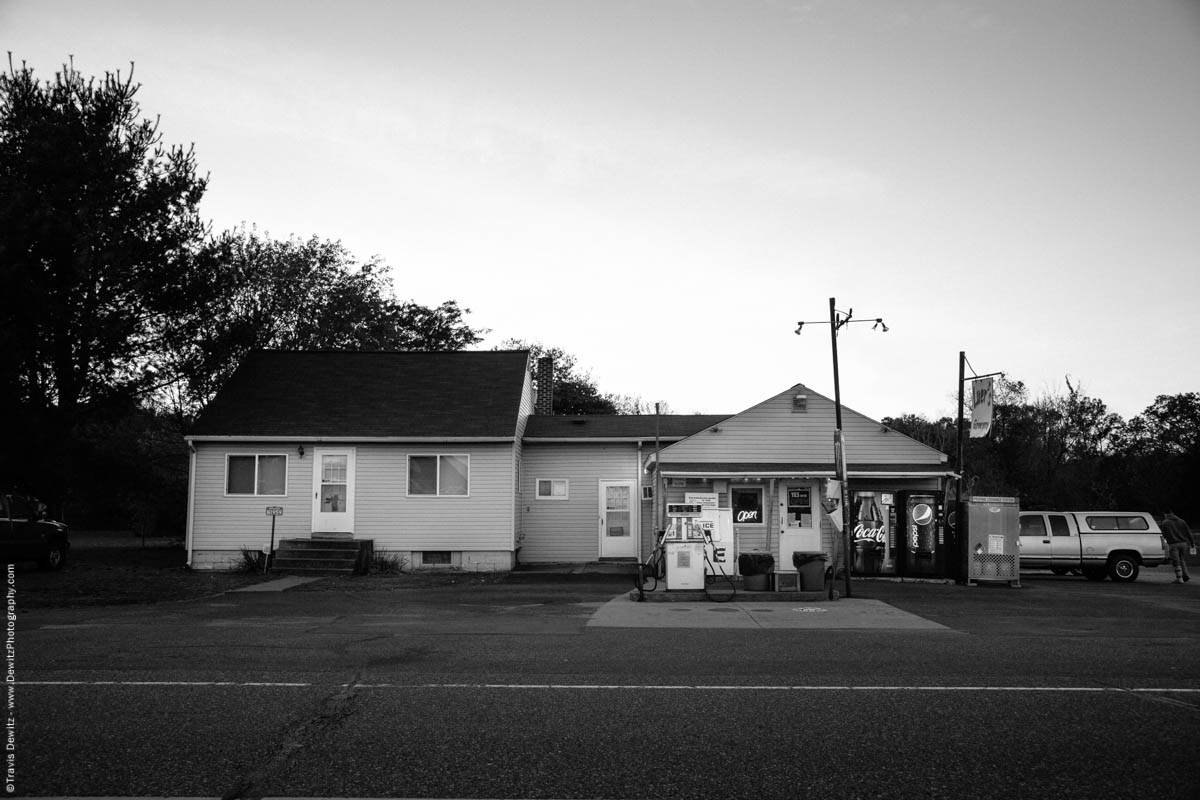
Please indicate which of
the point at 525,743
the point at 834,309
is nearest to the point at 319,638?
the point at 525,743

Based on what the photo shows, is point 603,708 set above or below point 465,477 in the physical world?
below

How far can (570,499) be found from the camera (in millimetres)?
26438

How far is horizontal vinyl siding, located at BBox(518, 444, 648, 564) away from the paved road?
12.7m

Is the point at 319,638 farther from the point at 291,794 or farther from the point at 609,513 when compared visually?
the point at 609,513

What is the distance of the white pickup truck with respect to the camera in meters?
24.4

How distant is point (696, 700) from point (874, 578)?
53.1 feet

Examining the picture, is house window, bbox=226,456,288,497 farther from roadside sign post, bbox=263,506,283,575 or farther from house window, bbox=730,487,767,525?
house window, bbox=730,487,767,525

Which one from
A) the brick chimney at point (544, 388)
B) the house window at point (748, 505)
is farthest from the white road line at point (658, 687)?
the brick chimney at point (544, 388)

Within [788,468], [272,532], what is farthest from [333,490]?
[788,468]

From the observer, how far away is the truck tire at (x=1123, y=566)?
80.1 ft

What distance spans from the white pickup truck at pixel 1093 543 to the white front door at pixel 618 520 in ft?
35.1

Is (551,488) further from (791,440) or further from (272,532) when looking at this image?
(272,532)

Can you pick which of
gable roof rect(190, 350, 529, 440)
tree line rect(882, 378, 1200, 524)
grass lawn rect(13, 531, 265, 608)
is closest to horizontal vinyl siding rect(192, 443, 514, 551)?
gable roof rect(190, 350, 529, 440)

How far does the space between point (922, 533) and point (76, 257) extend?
73.0ft
